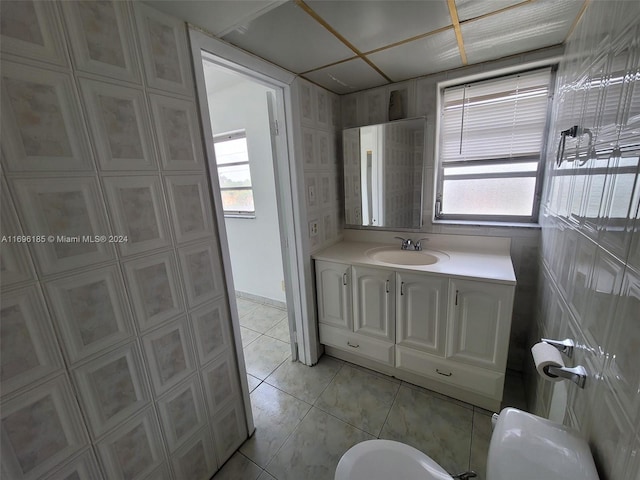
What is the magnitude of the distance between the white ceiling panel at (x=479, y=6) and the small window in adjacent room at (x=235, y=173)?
2.03 meters

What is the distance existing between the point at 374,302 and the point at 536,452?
3.62ft

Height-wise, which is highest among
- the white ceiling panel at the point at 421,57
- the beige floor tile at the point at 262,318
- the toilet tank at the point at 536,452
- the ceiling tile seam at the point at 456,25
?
the white ceiling panel at the point at 421,57

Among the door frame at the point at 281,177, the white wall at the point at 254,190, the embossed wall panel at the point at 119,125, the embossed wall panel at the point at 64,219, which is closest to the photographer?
the embossed wall panel at the point at 64,219

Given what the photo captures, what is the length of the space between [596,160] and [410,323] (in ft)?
3.85

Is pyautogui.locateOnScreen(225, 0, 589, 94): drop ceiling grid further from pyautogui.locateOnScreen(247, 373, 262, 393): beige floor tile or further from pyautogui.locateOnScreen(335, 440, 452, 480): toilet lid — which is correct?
pyautogui.locateOnScreen(247, 373, 262, 393): beige floor tile

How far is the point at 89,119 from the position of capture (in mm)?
792

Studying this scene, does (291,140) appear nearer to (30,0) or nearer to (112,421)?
(30,0)

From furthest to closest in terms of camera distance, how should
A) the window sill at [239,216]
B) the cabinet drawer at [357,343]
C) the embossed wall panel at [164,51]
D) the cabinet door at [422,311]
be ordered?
1. the window sill at [239,216]
2. the cabinet drawer at [357,343]
3. the cabinet door at [422,311]
4. the embossed wall panel at [164,51]

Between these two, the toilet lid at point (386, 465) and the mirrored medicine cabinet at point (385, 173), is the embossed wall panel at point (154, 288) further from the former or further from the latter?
the mirrored medicine cabinet at point (385, 173)

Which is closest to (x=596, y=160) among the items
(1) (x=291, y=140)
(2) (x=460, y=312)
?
(2) (x=460, y=312)

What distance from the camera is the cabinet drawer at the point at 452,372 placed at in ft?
4.81

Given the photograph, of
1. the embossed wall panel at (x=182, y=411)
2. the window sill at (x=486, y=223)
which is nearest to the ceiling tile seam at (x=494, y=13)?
the window sill at (x=486, y=223)

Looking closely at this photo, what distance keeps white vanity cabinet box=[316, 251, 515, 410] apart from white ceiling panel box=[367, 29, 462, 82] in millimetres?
1208

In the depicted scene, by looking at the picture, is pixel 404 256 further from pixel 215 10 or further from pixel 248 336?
pixel 215 10
